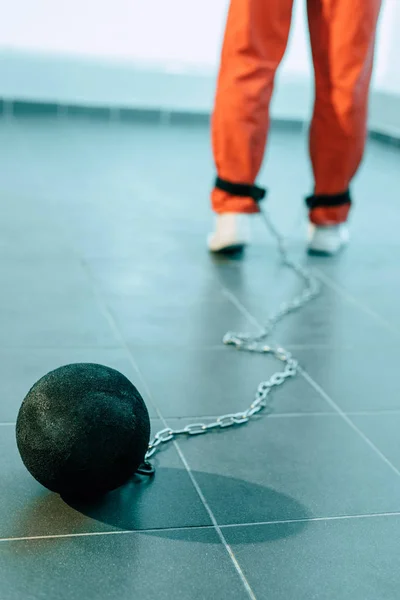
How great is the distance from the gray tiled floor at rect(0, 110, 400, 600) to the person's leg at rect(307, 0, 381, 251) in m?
0.18

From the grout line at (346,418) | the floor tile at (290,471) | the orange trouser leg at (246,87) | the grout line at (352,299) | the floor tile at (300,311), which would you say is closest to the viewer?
the floor tile at (290,471)

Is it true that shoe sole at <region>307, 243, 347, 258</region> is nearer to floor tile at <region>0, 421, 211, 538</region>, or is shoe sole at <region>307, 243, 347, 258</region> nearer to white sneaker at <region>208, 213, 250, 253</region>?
white sneaker at <region>208, 213, 250, 253</region>

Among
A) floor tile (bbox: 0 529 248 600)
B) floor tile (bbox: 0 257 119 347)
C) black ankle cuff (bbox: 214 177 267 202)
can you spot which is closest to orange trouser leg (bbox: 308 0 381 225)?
black ankle cuff (bbox: 214 177 267 202)

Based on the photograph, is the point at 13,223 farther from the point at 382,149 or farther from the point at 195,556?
the point at 382,149

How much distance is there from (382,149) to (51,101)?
1.83 metres

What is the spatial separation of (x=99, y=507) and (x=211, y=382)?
506mm

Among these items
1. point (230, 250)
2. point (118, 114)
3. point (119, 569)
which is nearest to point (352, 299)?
point (230, 250)

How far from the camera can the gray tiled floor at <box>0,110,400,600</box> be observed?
1135 mm

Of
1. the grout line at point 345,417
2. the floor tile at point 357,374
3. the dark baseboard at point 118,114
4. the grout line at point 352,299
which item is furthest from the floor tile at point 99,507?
the dark baseboard at point 118,114

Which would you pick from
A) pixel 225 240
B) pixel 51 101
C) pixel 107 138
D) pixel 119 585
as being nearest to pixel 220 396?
pixel 119 585

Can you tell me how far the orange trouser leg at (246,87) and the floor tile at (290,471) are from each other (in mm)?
1111

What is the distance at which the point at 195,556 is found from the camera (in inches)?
45.3

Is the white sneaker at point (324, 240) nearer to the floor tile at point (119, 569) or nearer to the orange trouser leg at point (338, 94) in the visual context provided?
the orange trouser leg at point (338, 94)

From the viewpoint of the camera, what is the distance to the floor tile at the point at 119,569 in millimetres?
1062
